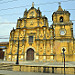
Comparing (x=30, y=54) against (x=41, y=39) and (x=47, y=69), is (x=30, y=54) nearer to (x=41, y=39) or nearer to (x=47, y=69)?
(x=41, y=39)

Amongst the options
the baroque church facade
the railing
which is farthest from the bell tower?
the railing

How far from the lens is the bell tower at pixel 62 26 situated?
81.6 feet

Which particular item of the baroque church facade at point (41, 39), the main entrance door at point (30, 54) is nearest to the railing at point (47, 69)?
the baroque church facade at point (41, 39)

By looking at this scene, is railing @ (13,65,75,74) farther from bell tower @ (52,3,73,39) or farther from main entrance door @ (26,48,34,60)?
bell tower @ (52,3,73,39)

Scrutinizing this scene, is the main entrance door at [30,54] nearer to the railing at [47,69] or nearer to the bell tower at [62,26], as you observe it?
the bell tower at [62,26]

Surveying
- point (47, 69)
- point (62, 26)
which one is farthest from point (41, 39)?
point (47, 69)

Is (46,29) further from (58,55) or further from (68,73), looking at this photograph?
(68,73)

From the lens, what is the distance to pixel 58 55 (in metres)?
23.6

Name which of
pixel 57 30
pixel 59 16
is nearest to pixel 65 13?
pixel 59 16

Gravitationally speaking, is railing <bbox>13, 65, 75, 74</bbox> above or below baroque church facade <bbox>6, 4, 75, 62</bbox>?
below

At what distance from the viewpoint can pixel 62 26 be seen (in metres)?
25.6

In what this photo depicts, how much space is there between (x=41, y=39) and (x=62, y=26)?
22.7 ft

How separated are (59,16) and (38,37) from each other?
896 centimetres

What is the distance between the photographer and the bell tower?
81.6 feet
